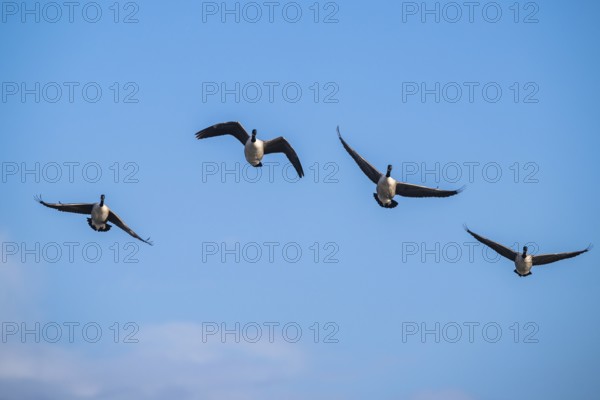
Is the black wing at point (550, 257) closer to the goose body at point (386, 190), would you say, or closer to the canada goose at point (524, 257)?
the canada goose at point (524, 257)

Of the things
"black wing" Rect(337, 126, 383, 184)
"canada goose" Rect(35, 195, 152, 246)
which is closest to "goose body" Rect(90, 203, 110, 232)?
"canada goose" Rect(35, 195, 152, 246)

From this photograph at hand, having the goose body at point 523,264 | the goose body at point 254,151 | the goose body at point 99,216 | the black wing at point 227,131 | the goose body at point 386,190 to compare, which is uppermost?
the black wing at point 227,131

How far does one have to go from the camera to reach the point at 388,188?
43.4 metres

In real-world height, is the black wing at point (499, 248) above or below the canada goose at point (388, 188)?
below

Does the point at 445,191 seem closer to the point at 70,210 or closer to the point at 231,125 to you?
the point at 231,125

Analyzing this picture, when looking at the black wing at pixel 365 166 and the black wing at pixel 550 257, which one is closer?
the black wing at pixel 365 166

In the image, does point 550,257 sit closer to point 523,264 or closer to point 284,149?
point 523,264

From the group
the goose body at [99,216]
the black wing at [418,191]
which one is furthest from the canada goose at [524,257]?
the goose body at [99,216]

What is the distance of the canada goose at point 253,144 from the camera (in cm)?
4394

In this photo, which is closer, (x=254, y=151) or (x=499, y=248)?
(x=254, y=151)

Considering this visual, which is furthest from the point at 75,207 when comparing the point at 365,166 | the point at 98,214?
the point at 365,166

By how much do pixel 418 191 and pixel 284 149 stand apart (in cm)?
578

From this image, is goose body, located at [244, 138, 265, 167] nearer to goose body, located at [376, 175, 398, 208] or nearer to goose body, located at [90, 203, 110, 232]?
goose body, located at [376, 175, 398, 208]

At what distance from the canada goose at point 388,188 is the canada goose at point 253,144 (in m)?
3.05
